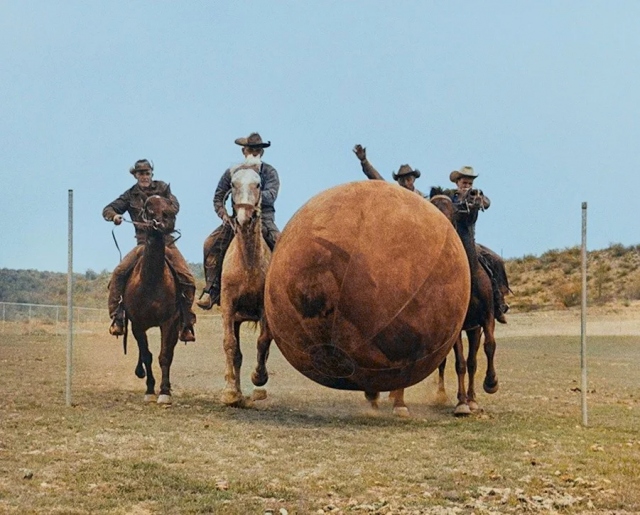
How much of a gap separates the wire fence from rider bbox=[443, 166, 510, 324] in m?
30.7

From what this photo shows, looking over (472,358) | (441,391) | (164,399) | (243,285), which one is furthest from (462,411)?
(164,399)

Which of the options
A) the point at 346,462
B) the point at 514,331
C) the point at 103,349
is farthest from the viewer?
the point at 514,331

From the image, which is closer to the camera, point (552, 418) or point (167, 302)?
point (552, 418)

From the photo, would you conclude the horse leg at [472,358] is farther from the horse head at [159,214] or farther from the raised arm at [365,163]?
the horse head at [159,214]

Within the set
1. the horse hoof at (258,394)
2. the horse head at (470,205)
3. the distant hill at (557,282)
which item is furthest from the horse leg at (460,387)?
the distant hill at (557,282)

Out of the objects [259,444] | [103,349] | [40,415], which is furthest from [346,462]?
[103,349]

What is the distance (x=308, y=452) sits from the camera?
1105cm

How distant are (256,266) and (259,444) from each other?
344 cm

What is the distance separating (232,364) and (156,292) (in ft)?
6.77

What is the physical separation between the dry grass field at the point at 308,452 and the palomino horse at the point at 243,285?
1.96ft

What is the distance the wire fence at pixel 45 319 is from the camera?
4538cm

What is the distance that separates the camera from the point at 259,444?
11.5m

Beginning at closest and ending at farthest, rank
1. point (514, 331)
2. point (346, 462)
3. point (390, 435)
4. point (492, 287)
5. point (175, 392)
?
point (346, 462), point (390, 435), point (492, 287), point (175, 392), point (514, 331)

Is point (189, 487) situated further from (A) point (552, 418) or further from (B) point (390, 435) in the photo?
(A) point (552, 418)
